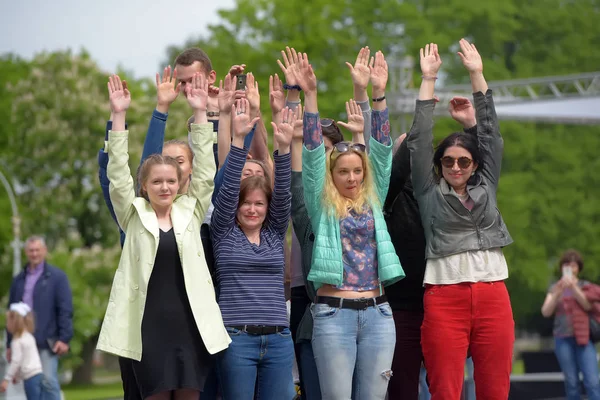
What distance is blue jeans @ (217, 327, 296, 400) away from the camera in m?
6.03

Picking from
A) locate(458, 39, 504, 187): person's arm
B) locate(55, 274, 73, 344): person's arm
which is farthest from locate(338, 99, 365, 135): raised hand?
locate(55, 274, 73, 344): person's arm

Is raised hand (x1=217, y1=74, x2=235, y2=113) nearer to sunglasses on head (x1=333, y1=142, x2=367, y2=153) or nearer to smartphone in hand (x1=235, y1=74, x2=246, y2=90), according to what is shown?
smartphone in hand (x1=235, y1=74, x2=246, y2=90)

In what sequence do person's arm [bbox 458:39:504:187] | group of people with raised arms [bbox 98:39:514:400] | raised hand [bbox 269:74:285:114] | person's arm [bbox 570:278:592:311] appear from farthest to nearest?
1. person's arm [bbox 570:278:592:311]
2. raised hand [bbox 269:74:285:114]
3. person's arm [bbox 458:39:504:187]
4. group of people with raised arms [bbox 98:39:514:400]

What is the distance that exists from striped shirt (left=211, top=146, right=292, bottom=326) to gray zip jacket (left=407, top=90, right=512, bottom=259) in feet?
2.66

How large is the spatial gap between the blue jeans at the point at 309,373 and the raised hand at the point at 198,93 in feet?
5.00

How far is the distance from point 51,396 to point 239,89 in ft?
20.0

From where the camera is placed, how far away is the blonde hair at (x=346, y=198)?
6406 millimetres

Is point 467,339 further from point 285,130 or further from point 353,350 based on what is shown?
point 285,130

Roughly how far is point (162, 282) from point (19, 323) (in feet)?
20.3

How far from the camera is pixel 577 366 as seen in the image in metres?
12.4

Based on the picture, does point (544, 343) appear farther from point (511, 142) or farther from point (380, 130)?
point (380, 130)

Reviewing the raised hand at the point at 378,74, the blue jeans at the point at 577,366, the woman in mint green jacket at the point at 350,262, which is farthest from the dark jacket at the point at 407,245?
the blue jeans at the point at 577,366

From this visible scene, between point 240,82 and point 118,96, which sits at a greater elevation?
point 240,82

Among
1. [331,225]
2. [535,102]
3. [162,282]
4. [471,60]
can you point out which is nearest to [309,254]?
[331,225]
